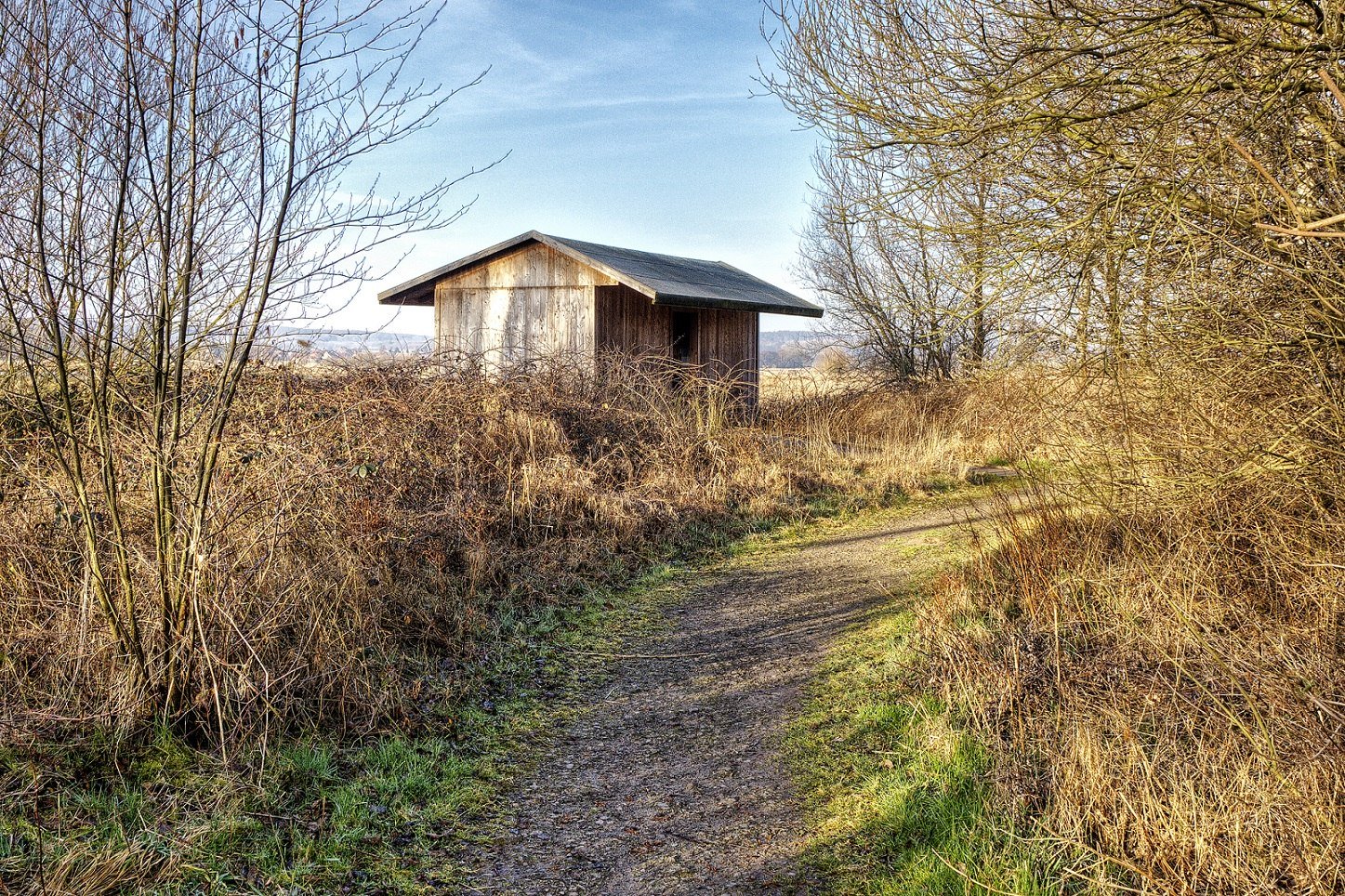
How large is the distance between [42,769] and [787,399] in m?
14.9

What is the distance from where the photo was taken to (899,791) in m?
3.95

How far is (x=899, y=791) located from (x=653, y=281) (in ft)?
38.2

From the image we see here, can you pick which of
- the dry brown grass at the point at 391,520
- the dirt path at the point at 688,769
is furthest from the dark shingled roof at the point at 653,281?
the dirt path at the point at 688,769

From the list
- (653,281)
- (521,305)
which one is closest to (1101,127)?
(653,281)

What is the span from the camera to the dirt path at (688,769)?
11.7ft

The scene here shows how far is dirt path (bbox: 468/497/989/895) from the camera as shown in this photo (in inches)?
140

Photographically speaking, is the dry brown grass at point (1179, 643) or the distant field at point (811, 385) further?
the distant field at point (811, 385)

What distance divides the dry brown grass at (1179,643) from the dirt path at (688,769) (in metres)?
1.04

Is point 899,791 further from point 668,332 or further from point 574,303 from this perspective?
point 668,332

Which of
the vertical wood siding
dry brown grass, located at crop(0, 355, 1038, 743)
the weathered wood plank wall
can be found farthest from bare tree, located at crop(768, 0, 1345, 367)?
the weathered wood plank wall

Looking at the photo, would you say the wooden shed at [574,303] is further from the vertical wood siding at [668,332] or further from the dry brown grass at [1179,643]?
the dry brown grass at [1179,643]

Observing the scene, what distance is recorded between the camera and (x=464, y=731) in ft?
15.9

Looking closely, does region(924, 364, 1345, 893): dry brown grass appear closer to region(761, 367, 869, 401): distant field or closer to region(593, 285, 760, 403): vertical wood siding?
region(593, 285, 760, 403): vertical wood siding

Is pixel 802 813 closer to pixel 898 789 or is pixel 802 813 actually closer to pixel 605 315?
pixel 898 789
